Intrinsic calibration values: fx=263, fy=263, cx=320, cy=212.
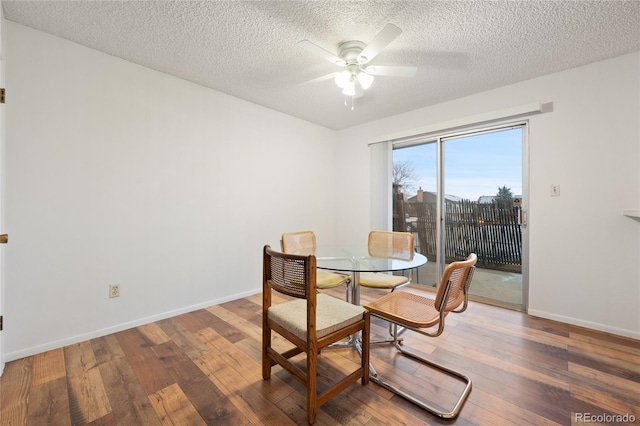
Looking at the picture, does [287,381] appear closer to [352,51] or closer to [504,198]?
[352,51]

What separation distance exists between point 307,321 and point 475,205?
9.09 feet

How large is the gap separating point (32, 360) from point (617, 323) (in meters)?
4.70

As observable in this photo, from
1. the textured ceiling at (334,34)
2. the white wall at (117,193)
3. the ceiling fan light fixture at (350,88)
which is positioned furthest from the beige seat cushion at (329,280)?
the textured ceiling at (334,34)

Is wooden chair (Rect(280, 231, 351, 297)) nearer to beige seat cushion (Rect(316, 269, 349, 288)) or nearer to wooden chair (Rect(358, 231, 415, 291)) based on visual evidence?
beige seat cushion (Rect(316, 269, 349, 288))

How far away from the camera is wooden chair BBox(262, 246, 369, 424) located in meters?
1.35

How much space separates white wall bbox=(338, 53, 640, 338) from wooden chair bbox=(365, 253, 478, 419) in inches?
65.9

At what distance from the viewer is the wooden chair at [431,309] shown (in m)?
1.41

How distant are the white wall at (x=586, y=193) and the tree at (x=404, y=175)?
3.95 ft

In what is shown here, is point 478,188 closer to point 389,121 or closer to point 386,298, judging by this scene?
point 389,121

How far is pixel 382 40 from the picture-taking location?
5.57 feet

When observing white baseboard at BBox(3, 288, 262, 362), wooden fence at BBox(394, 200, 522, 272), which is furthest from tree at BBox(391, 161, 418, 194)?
white baseboard at BBox(3, 288, 262, 362)

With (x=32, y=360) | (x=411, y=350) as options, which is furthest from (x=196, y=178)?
(x=411, y=350)

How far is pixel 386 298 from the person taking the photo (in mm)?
1844

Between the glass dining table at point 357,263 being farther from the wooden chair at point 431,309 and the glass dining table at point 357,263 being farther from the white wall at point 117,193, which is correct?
the white wall at point 117,193
